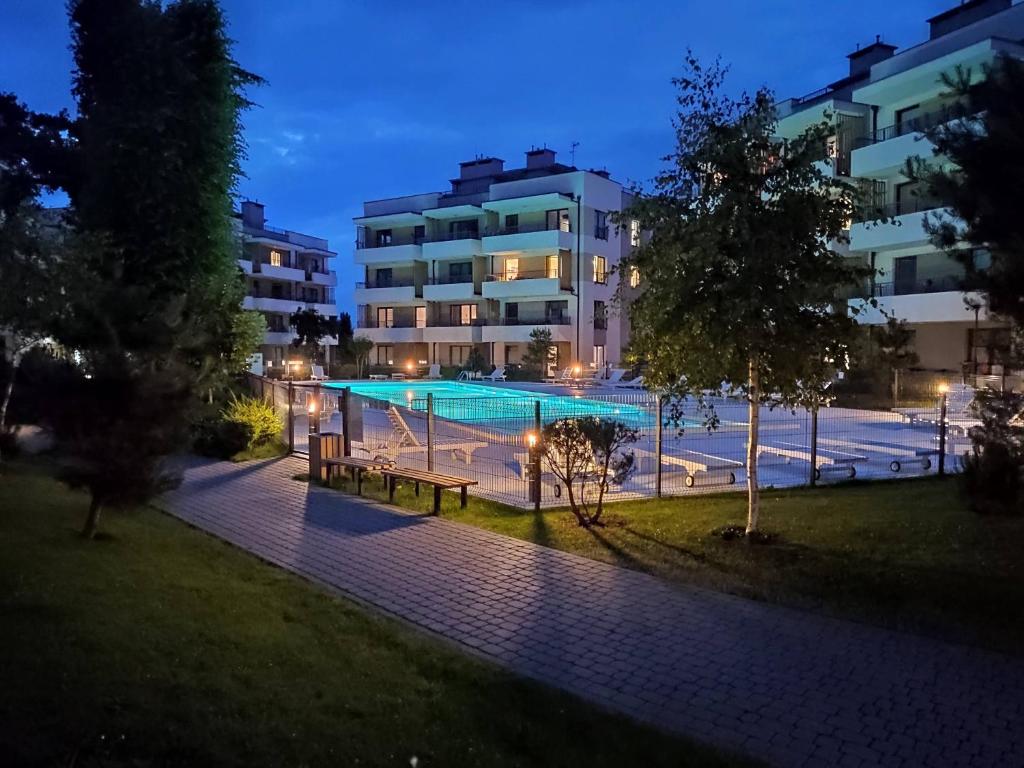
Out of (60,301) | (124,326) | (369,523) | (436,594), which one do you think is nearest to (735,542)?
(436,594)

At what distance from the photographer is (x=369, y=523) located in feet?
35.2

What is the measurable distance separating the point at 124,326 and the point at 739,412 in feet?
46.4

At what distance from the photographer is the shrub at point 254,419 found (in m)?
17.1

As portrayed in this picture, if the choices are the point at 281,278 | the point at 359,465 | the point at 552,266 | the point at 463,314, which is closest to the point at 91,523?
the point at 359,465

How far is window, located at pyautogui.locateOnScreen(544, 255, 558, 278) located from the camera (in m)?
53.0

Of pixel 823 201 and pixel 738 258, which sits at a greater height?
pixel 823 201

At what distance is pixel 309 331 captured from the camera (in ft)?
197

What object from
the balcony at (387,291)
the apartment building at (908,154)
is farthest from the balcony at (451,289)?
the apartment building at (908,154)

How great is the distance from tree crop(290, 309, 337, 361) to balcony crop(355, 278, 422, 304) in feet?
12.5

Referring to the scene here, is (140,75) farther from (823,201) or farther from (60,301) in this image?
(823,201)

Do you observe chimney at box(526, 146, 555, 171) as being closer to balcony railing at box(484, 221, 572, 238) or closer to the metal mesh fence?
balcony railing at box(484, 221, 572, 238)

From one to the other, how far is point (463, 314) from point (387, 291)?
723 centimetres

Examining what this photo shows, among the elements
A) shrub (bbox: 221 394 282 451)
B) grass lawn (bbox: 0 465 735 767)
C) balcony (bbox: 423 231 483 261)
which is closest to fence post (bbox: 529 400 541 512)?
grass lawn (bbox: 0 465 735 767)

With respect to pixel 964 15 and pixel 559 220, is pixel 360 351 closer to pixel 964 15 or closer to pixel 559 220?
pixel 559 220
